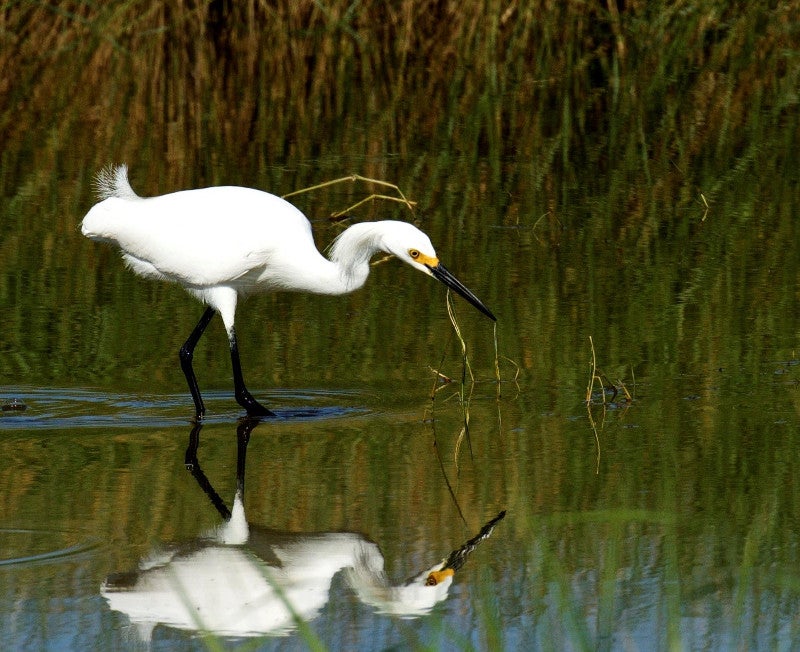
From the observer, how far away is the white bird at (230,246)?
6.75 meters

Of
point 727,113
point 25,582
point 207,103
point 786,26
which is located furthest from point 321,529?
point 786,26

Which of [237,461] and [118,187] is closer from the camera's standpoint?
[237,461]

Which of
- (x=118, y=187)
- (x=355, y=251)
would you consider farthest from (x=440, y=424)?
(x=118, y=187)

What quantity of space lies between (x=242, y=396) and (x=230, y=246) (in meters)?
0.66

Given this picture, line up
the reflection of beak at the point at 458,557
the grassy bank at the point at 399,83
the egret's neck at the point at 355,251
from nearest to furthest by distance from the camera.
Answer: the reflection of beak at the point at 458,557, the egret's neck at the point at 355,251, the grassy bank at the point at 399,83

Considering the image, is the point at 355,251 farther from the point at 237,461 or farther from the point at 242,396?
the point at 237,461

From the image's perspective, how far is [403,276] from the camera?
8430mm

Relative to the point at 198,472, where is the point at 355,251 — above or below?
above

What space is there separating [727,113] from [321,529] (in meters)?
8.04

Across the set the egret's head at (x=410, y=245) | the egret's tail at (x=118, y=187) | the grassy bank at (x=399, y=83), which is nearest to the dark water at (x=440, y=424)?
the grassy bank at (x=399, y=83)

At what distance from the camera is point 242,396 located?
6.55 meters

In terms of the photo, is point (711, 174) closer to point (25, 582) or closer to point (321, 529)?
point (321, 529)

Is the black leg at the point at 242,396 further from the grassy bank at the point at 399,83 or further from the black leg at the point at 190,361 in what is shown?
the grassy bank at the point at 399,83

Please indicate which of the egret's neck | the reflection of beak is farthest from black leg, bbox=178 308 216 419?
the reflection of beak
